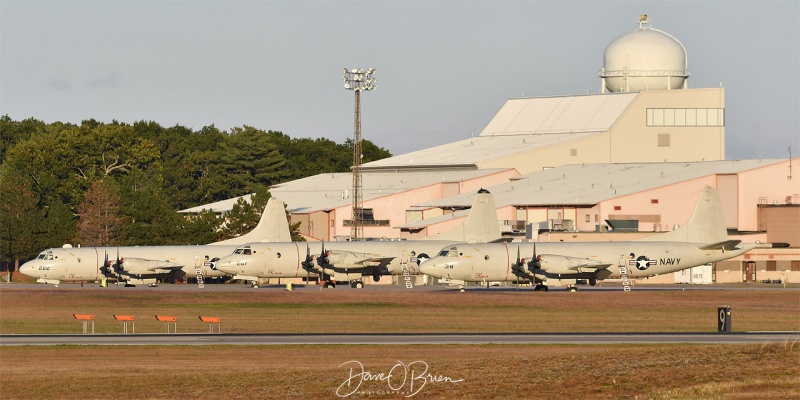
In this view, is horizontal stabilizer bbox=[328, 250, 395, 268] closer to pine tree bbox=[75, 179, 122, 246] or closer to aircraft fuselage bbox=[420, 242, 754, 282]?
aircraft fuselage bbox=[420, 242, 754, 282]

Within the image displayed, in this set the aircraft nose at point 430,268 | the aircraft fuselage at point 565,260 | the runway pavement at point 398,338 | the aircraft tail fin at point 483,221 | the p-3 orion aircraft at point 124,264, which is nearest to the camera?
the runway pavement at point 398,338

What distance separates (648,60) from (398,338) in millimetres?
99815

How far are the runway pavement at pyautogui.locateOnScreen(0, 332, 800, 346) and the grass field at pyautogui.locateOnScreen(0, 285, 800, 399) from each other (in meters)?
1.86

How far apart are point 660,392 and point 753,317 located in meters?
31.6

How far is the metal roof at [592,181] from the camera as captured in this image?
384 feet

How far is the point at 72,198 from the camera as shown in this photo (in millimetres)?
147000

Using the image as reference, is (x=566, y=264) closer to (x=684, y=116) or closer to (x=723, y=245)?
(x=723, y=245)

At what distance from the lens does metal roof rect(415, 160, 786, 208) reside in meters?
117

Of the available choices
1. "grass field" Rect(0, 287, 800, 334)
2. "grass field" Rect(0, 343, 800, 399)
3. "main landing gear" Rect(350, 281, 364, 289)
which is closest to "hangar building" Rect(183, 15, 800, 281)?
"main landing gear" Rect(350, 281, 364, 289)

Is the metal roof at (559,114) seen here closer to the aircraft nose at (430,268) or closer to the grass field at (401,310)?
the grass field at (401,310)

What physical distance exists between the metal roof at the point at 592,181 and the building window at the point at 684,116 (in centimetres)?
1101

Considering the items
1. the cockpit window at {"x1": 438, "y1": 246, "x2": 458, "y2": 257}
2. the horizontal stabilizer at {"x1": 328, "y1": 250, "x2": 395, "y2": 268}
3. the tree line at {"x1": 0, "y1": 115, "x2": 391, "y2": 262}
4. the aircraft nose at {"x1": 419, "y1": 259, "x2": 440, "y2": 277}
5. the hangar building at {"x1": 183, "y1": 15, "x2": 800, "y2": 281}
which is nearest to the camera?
the aircraft nose at {"x1": 419, "y1": 259, "x2": 440, "y2": 277}

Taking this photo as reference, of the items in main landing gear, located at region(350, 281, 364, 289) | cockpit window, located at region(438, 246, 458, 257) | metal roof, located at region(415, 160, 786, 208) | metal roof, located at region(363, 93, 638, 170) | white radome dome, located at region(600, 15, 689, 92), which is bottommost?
main landing gear, located at region(350, 281, 364, 289)

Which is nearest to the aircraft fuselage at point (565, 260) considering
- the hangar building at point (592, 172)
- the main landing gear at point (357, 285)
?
the main landing gear at point (357, 285)
